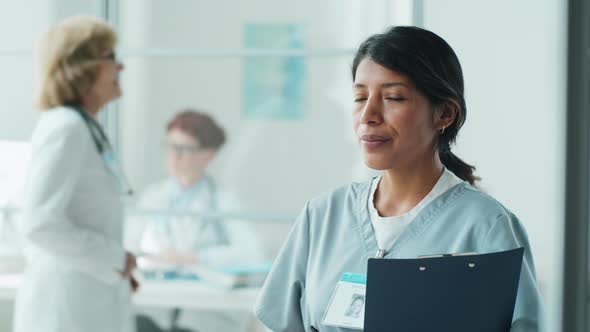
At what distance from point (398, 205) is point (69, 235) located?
1267mm

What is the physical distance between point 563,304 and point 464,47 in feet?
2.73

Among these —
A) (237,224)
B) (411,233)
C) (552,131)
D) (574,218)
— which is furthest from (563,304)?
(237,224)

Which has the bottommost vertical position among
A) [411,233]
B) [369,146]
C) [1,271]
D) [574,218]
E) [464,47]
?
[1,271]

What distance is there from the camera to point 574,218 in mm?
2400

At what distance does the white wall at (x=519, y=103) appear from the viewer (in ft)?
7.72

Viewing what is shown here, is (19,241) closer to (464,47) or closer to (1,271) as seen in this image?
(1,271)

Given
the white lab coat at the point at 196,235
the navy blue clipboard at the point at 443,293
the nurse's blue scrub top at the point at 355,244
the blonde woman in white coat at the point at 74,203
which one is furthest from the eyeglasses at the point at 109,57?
the navy blue clipboard at the point at 443,293

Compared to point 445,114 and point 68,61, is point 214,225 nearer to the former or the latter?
point 68,61

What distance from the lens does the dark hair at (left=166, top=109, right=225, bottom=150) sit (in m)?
3.57

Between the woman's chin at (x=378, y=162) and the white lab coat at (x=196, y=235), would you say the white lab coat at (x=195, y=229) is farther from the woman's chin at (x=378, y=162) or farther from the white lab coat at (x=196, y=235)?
the woman's chin at (x=378, y=162)

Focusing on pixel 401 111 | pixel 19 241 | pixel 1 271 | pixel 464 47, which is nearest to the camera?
pixel 401 111

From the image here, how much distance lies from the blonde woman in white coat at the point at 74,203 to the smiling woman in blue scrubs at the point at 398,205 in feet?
A: 3.60

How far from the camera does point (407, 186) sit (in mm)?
1391

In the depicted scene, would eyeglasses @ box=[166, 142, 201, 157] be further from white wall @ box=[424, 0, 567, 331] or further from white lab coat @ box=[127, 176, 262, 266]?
white wall @ box=[424, 0, 567, 331]
